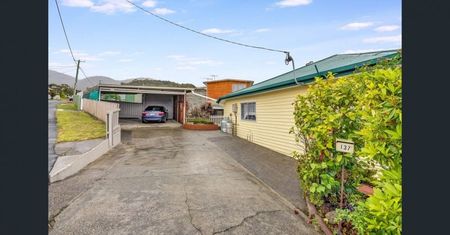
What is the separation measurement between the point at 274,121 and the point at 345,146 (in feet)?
23.4

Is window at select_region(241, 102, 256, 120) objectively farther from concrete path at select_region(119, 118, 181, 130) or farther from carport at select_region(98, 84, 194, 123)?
carport at select_region(98, 84, 194, 123)

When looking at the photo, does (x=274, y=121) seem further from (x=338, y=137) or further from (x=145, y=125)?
(x=145, y=125)

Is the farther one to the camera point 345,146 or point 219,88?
point 219,88

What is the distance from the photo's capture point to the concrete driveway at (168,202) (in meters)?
3.79

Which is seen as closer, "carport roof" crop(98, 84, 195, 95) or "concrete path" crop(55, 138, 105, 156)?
"concrete path" crop(55, 138, 105, 156)

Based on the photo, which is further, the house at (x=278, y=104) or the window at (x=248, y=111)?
the window at (x=248, y=111)

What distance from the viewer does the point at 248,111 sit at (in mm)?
14141

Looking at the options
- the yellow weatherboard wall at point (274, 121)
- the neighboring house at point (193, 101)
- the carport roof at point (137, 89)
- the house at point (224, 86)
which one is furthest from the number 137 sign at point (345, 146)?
the house at point (224, 86)

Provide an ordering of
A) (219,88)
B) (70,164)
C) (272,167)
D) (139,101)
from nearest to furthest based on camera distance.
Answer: (70,164)
(272,167)
(139,101)
(219,88)

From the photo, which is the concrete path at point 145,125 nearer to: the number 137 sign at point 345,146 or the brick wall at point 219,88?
the brick wall at point 219,88

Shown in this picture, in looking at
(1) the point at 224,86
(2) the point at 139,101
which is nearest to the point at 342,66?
(2) the point at 139,101

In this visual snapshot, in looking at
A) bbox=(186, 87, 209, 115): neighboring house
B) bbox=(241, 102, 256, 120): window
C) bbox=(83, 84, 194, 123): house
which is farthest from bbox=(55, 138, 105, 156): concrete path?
bbox=(83, 84, 194, 123): house

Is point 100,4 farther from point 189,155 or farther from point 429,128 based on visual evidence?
point 429,128

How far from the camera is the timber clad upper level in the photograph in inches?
1190
